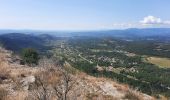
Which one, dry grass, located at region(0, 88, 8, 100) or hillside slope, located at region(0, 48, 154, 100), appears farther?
hillside slope, located at region(0, 48, 154, 100)

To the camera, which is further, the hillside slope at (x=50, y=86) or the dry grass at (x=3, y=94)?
the hillside slope at (x=50, y=86)

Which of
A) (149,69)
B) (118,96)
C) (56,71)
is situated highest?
(56,71)

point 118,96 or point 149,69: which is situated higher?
point 118,96

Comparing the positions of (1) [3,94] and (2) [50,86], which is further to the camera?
(2) [50,86]

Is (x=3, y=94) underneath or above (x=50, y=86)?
underneath

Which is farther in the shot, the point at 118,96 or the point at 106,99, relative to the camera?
the point at 118,96

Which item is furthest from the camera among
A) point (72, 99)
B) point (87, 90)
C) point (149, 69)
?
point (149, 69)

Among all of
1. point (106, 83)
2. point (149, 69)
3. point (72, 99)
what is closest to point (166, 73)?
point (149, 69)

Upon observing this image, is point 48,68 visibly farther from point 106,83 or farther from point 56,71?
point 106,83

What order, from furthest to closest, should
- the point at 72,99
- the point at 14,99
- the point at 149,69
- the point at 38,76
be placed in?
the point at 149,69 → the point at 38,76 → the point at 14,99 → the point at 72,99
